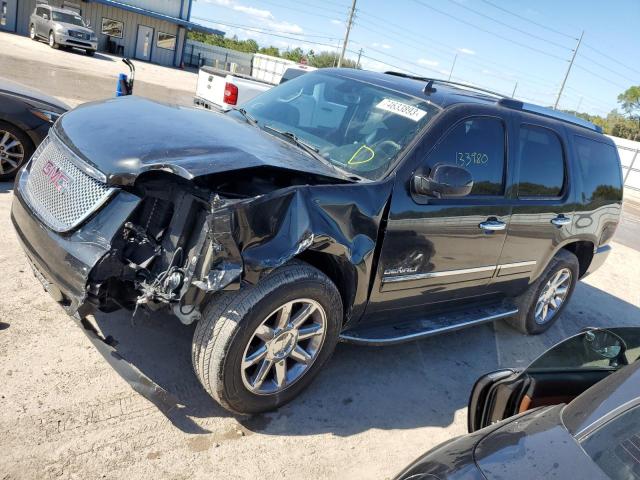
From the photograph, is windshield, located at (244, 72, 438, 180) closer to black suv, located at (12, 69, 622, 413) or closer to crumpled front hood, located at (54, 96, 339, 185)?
black suv, located at (12, 69, 622, 413)

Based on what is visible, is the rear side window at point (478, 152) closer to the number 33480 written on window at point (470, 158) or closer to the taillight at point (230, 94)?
the number 33480 written on window at point (470, 158)

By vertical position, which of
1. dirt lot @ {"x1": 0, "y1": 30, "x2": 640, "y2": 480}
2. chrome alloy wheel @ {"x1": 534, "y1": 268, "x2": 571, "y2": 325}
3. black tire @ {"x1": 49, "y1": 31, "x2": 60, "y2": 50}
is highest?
chrome alloy wheel @ {"x1": 534, "y1": 268, "x2": 571, "y2": 325}

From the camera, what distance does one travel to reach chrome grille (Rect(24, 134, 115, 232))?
9.29 feet

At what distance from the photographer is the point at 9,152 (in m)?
5.58

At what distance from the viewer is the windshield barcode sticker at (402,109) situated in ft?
12.0

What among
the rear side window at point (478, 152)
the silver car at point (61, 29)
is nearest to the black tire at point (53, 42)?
the silver car at point (61, 29)

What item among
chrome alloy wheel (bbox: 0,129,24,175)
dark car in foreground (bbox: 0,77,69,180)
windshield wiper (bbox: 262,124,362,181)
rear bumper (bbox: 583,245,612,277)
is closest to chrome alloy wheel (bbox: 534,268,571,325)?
rear bumper (bbox: 583,245,612,277)

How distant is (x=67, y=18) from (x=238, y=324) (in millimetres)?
30855

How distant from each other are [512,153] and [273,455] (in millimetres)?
2850

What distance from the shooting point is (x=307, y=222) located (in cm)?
286

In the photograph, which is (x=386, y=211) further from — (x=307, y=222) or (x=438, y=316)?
(x=438, y=316)

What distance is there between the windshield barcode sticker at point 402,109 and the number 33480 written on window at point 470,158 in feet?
1.27

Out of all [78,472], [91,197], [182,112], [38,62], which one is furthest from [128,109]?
[38,62]

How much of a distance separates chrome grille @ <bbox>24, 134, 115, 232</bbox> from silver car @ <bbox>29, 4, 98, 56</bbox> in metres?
27.9
